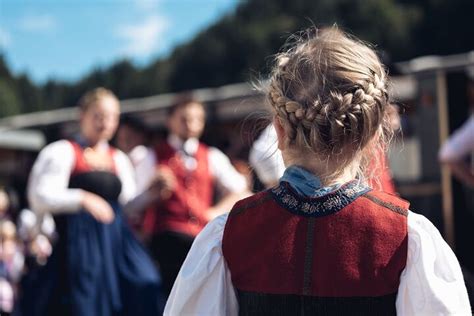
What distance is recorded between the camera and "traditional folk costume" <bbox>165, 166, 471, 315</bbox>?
1.48 m

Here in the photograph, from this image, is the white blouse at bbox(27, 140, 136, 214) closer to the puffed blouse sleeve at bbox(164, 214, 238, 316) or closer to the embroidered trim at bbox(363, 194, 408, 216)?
the puffed blouse sleeve at bbox(164, 214, 238, 316)

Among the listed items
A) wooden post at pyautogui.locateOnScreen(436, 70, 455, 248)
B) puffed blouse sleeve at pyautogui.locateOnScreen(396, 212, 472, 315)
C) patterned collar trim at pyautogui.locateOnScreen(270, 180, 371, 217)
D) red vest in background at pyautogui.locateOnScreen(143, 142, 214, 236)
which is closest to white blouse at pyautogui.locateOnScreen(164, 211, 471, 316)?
puffed blouse sleeve at pyautogui.locateOnScreen(396, 212, 472, 315)

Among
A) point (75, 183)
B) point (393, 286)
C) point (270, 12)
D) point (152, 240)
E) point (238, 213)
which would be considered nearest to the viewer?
point (393, 286)

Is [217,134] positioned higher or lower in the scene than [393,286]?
higher

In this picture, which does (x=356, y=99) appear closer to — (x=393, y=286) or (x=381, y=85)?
(x=381, y=85)

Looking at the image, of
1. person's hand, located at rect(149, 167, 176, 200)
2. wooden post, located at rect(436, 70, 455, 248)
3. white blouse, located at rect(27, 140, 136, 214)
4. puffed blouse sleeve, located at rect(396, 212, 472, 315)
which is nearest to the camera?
puffed blouse sleeve, located at rect(396, 212, 472, 315)

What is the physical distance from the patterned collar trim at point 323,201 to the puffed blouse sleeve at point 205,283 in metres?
0.16

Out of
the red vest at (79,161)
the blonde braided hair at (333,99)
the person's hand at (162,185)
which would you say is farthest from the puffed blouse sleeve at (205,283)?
the person's hand at (162,185)

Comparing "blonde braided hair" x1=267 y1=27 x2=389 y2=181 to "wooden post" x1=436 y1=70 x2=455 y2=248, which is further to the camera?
"wooden post" x1=436 y1=70 x2=455 y2=248

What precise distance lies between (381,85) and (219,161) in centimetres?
298

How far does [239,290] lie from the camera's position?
1.58m

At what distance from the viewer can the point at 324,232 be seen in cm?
152

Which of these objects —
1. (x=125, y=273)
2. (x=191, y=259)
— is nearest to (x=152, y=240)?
(x=125, y=273)

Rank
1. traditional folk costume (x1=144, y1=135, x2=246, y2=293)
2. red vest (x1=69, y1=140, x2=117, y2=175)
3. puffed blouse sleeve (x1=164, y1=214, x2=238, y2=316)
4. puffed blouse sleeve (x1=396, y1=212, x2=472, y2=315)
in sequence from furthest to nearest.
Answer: traditional folk costume (x1=144, y1=135, x2=246, y2=293) → red vest (x1=69, y1=140, x2=117, y2=175) → puffed blouse sleeve (x1=164, y1=214, x2=238, y2=316) → puffed blouse sleeve (x1=396, y1=212, x2=472, y2=315)
